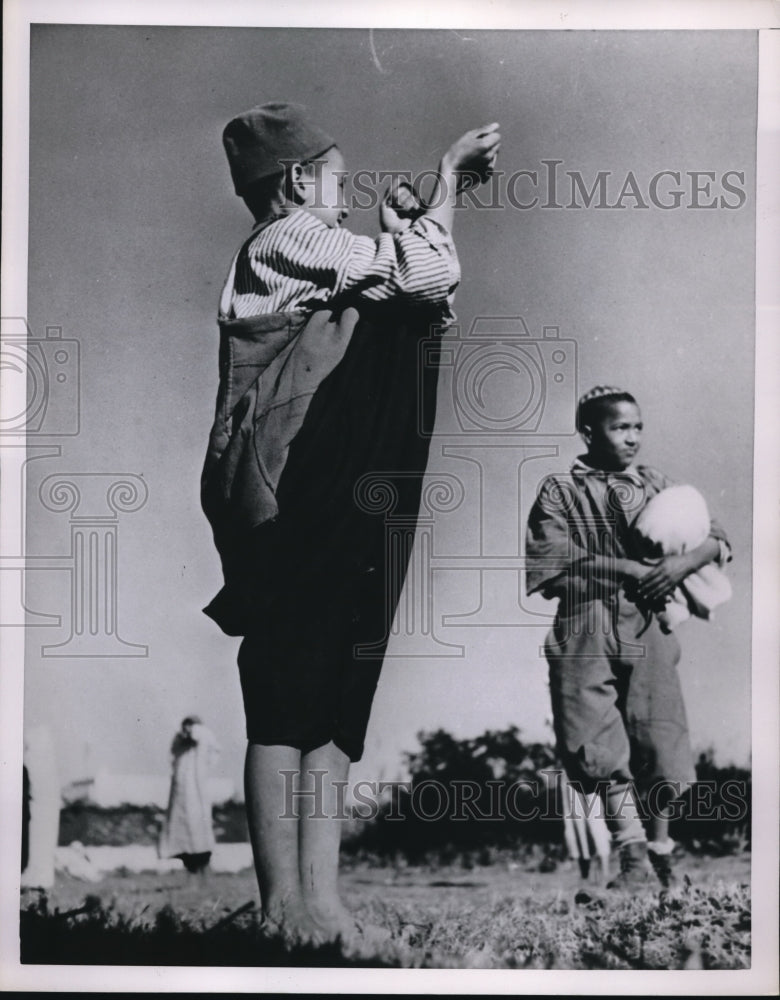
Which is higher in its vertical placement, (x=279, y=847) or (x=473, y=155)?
(x=473, y=155)

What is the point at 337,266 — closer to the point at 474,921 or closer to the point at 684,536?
the point at 684,536

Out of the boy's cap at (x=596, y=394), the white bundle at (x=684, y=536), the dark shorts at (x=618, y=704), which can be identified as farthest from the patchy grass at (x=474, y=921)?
the boy's cap at (x=596, y=394)

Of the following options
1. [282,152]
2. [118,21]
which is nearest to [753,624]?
[282,152]

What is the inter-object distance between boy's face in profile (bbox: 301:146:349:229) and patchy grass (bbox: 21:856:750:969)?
1.37 meters

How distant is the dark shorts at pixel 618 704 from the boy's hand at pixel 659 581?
0.18ft

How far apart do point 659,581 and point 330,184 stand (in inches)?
43.1

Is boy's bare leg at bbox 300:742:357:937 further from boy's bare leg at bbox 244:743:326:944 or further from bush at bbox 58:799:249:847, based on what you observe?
bush at bbox 58:799:249:847

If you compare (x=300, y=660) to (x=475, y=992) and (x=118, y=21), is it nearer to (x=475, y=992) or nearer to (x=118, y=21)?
(x=475, y=992)

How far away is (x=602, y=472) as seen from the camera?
76.9 inches

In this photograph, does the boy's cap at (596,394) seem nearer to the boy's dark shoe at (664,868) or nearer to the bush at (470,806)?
the bush at (470,806)

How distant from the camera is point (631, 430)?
1.95 m

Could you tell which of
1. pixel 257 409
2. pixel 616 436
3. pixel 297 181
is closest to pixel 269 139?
pixel 297 181

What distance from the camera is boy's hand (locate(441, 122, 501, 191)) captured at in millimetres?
1945

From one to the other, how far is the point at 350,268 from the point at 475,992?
153 cm
